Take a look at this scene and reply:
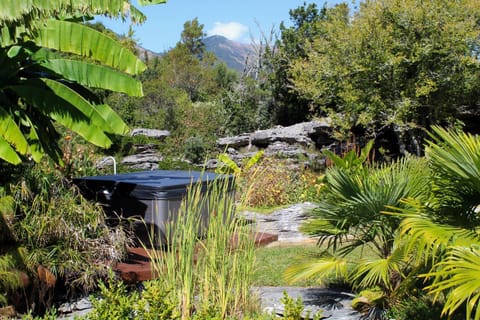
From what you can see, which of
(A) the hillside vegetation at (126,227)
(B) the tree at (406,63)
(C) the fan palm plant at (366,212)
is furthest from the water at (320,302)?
(B) the tree at (406,63)

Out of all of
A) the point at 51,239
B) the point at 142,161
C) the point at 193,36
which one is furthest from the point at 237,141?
the point at 193,36

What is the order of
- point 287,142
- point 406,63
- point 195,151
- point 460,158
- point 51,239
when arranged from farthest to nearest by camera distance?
point 195,151, point 287,142, point 406,63, point 51,239, point 460,158

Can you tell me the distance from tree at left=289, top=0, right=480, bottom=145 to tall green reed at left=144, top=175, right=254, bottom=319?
11769 mm

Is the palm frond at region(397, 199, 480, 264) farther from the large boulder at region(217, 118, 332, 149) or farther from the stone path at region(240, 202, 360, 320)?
the large boulder at region(217, 118, 332, 149)

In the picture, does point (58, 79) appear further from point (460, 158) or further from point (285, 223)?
point (285, 223)

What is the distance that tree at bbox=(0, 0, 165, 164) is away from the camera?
16.2 ft

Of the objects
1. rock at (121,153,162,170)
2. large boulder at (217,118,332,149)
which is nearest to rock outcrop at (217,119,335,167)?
large boulder at (217,118,332,149)

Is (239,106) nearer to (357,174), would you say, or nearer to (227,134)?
(227,134)

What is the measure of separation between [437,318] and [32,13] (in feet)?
14.0

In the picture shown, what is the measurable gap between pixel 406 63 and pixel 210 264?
41.9ft

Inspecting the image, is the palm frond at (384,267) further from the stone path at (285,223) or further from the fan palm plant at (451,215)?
the stone path at (285,223)

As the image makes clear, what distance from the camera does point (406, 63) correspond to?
1583 cm

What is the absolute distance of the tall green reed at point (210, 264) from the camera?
15.1ft

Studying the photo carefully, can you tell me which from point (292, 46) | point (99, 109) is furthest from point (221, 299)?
point (292, 46)
